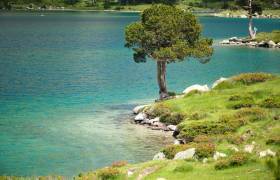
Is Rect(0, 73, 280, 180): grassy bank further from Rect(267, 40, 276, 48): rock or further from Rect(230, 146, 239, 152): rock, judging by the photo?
Rect(267, 40, 276, 48): rock

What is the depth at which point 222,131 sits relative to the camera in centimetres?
5125

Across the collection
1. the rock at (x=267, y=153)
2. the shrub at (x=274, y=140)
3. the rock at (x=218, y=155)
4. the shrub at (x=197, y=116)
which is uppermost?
the rock at (x=267, y=153)

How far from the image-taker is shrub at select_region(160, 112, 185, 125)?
6174 cm

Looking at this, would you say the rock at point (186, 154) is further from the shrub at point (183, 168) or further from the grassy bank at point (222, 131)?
the shrub at point (183, 168)

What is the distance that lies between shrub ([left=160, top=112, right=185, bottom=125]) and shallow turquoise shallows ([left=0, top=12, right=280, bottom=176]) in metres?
2.91

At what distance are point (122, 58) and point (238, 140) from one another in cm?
9216

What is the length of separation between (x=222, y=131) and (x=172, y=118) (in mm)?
11615

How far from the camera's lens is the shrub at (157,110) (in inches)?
2525

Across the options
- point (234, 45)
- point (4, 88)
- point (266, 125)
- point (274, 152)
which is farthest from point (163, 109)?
point (234, 45)

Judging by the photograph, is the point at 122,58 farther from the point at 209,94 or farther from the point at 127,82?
the point at 209,94

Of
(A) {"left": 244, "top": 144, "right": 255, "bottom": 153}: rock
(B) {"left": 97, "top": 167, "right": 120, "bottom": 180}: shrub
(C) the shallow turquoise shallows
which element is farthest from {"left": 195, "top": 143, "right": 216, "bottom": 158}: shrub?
(C) the shallow turquoise shallows

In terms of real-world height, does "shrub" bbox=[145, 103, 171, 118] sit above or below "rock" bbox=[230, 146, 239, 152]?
below

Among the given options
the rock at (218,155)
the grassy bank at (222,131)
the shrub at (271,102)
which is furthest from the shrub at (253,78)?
the rock at (218,155)

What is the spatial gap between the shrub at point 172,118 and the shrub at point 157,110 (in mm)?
616
